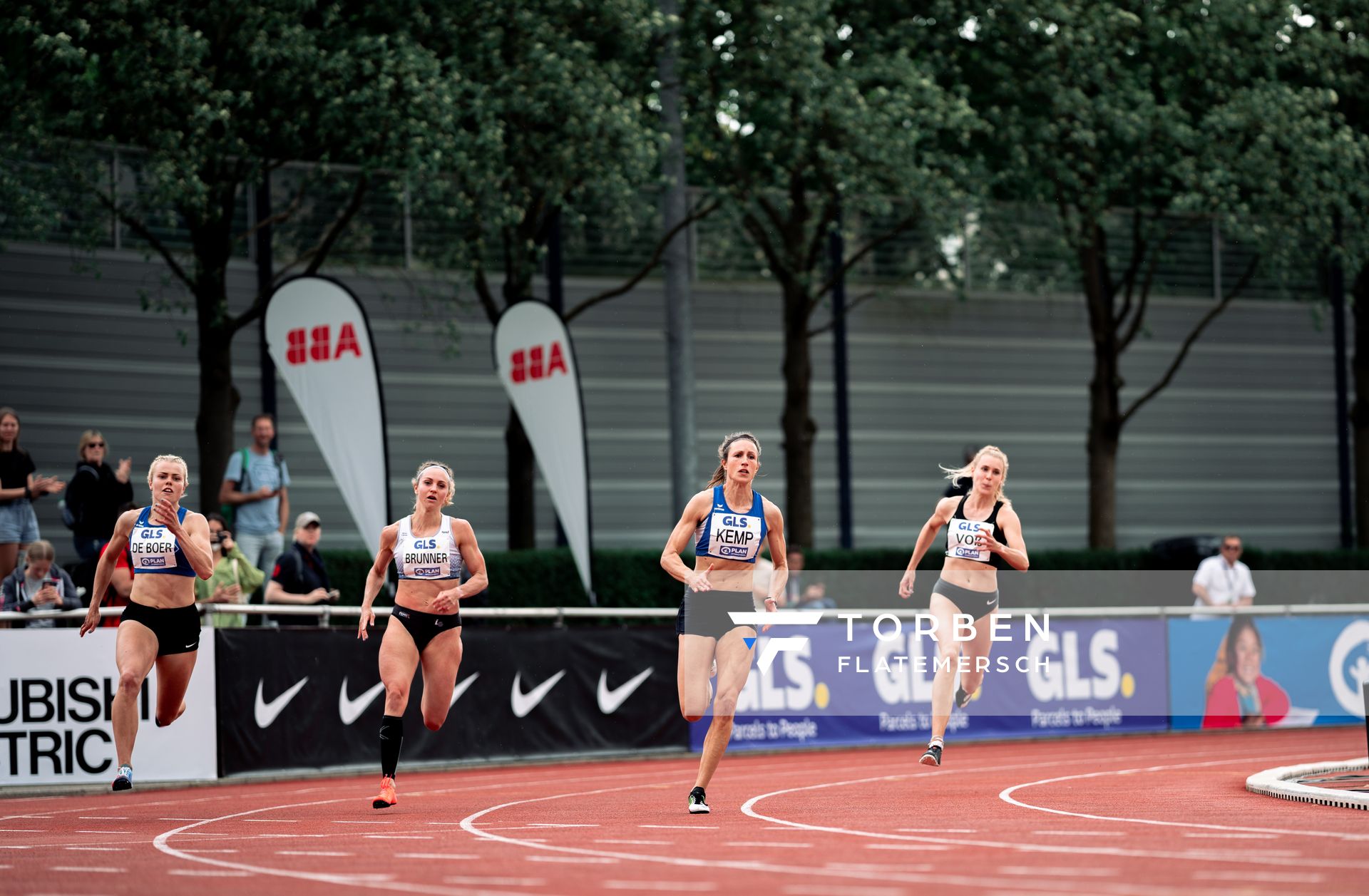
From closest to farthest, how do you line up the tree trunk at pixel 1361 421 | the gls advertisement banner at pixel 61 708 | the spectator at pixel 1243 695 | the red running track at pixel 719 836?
the red running track at pixel 719 836
the gls advertisement banner at pixel 61 708
the spectator at pixel 1243 695
the tree trunk at pixel 1361 421

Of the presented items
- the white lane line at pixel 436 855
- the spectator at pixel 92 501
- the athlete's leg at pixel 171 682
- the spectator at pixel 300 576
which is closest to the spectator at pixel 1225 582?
the spectator at pixel 300 576

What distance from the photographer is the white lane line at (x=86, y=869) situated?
957cm

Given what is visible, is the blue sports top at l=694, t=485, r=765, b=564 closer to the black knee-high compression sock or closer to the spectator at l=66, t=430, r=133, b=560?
the black knee-high compression sock

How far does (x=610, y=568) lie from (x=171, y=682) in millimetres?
14092

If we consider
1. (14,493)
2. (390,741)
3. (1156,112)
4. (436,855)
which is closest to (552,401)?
(14,493)

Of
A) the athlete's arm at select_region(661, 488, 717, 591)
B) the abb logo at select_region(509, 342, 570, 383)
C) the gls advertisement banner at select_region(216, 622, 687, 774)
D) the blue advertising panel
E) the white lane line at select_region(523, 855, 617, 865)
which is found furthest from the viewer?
the blue advertising panel

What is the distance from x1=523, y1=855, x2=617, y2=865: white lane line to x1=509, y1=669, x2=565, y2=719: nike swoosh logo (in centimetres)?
943

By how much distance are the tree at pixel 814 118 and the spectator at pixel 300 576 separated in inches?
402

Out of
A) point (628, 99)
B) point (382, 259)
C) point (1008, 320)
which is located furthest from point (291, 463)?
point (1008, 320)

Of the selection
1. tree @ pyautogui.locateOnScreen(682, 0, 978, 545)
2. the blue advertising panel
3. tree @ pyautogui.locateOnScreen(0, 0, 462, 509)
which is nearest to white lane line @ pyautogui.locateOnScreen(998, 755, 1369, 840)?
the blue advertising panel

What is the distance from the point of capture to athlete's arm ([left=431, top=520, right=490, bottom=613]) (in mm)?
12906

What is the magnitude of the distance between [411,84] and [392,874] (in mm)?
14330

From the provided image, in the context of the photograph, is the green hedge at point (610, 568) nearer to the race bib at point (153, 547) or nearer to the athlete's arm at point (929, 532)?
the athlete's arm at point (929, 532)

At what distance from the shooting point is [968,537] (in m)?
13.8
